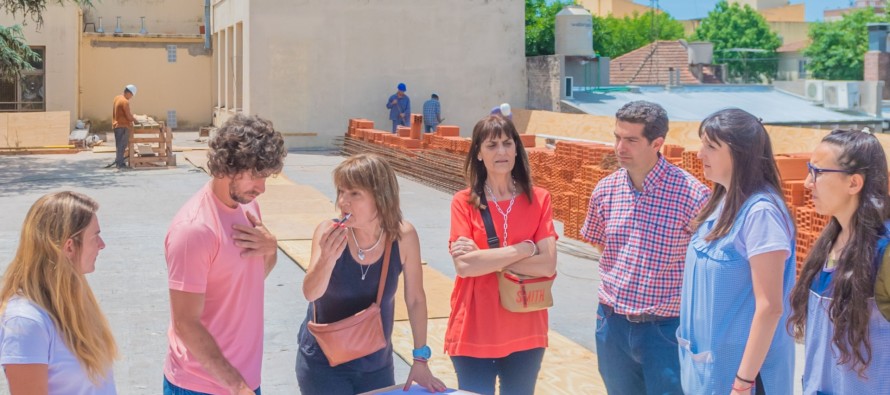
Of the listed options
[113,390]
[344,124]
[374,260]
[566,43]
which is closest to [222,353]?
[113,390]

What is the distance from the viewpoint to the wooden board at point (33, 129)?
26625mm

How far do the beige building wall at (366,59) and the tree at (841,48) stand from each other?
67.9 metres

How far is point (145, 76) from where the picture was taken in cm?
3441

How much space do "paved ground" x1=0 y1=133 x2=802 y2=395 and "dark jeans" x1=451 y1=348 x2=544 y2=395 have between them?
230 cm

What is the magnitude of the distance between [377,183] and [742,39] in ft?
354

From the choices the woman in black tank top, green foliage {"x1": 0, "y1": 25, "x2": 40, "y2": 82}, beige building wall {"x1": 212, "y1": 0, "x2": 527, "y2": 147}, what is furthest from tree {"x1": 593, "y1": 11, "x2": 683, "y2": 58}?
the woman in black tank top

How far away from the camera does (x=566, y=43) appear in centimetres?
3259

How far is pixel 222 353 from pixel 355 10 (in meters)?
24.8

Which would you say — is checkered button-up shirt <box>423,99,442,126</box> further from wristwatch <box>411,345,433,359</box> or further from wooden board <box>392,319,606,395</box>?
wristwatch <box>411,345,433,359</box>

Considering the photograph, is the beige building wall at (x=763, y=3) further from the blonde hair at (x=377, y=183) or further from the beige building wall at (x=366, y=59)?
the blonde hair at (x=377, y=183)

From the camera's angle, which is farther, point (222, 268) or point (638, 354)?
point (638, 354)

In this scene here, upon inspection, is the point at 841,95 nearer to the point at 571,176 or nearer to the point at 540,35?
the point at 540,35

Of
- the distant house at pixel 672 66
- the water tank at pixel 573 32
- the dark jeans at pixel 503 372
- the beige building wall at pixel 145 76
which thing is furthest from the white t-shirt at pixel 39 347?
the distant house at pixel 672 66

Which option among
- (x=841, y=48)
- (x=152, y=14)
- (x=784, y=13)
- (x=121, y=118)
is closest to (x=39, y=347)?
(x=121, y=118)
